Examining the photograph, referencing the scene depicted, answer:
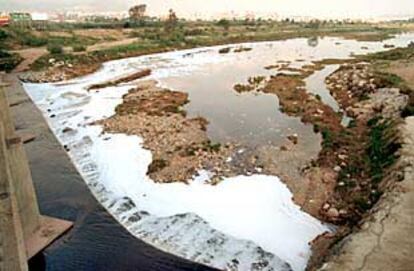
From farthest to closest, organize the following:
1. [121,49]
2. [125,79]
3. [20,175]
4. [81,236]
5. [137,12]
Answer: [137,12], [121,49], [125,79], [81,236], [20,175]

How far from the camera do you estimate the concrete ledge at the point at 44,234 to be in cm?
1103

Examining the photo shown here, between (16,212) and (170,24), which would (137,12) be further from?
(16,212)

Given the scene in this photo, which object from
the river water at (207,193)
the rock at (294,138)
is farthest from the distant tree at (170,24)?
the rock at (294,138)

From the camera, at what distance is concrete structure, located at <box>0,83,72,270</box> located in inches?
316

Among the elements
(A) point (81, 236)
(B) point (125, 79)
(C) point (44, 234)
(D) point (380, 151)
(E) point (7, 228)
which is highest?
(E) point (7, 228)

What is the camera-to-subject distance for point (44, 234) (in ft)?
38.6

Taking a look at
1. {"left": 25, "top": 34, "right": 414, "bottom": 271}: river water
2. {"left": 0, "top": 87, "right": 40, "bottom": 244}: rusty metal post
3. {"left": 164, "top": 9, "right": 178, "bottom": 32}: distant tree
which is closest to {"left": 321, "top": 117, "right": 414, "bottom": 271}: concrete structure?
{"left": 25, "top": 34, "right": 414, "bottom": 271}: river water

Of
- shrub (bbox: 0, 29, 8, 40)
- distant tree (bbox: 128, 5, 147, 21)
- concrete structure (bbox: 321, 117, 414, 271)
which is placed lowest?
concrete structure (bbox: 321, 117, 414, 271)

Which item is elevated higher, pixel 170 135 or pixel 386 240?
pixel 386 240

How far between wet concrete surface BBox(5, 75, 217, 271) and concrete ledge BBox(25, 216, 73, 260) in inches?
36.6

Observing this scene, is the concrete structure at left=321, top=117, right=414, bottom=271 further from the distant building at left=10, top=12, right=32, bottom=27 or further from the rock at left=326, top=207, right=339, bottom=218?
the distant building at left=10, top=12, right=32, bottom=27

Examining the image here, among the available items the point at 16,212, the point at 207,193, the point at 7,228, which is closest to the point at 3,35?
the point at 207,193

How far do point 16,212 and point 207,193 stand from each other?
29.3 feet

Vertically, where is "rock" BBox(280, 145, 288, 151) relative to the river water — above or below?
above
